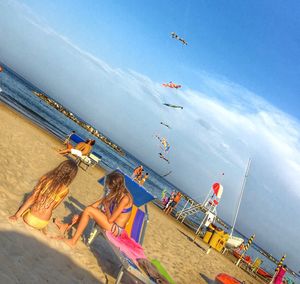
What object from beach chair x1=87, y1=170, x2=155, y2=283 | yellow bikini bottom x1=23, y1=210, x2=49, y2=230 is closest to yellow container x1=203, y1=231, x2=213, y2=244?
beach chair x1=87, y1=170, x2=155, y2=283

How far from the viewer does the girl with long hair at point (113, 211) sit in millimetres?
5883

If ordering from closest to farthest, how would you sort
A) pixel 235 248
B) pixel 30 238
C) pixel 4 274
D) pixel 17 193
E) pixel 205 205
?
pixel 4 274, pixel 30 238, pixel 17 193, pixel 205 205, pixel 235 248

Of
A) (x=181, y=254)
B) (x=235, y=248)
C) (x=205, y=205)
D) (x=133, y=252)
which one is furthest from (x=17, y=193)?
(x=235, y=248)

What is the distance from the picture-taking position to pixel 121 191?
6094mm

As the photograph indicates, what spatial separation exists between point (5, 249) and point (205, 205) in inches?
658

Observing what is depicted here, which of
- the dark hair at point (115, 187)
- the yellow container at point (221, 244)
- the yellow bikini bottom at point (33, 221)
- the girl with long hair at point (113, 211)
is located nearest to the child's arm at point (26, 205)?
the yellow bikini bottom at point (33, 221)

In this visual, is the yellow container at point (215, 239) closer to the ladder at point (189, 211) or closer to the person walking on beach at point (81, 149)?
the ladder at point (189, 211)

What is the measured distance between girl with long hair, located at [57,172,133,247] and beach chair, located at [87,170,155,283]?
218mm

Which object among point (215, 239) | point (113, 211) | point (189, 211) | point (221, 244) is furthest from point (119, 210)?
point (189, 211)

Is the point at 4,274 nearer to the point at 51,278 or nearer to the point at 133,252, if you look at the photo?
the point at 51,278

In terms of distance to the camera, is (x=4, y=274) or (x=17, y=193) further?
(x=17, y=193)

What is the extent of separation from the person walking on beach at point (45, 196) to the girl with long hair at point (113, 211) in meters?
0.60

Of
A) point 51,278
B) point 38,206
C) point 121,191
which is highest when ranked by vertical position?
point 121,191

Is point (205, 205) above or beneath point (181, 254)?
above
